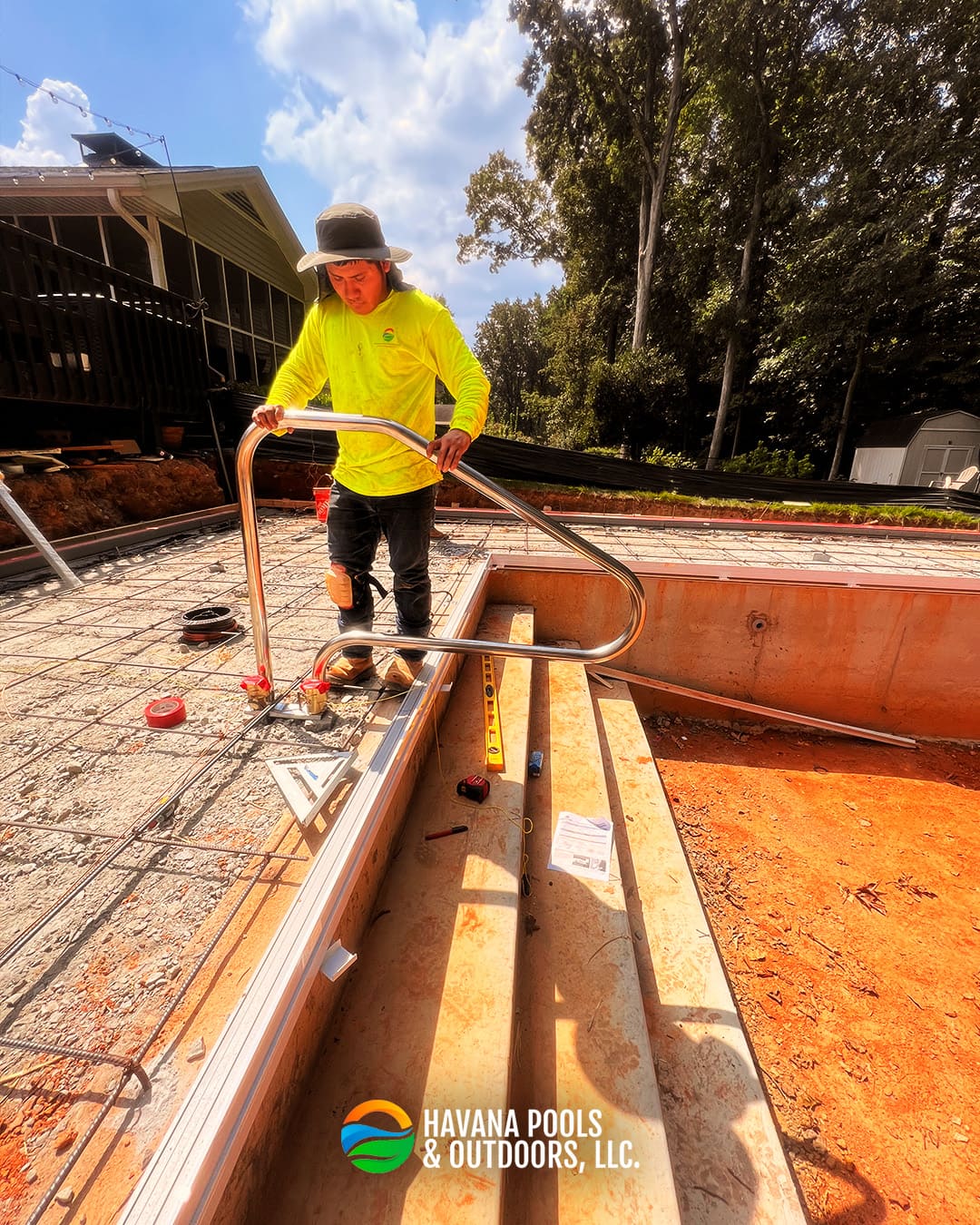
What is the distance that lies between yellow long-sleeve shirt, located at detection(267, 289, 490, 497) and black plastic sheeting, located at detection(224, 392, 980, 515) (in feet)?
19.7

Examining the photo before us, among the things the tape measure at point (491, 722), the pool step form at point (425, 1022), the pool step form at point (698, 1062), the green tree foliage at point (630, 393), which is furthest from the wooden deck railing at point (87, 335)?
the green tree foliage at point (630, 393)

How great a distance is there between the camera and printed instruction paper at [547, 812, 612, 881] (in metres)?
2.21

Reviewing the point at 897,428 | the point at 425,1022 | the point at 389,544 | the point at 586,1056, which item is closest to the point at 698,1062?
the point at 586,1056

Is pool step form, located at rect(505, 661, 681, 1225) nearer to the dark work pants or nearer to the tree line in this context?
the dark work pants

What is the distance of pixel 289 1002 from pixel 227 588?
3108 millimetres

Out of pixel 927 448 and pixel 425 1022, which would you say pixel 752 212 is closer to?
pixel 927 448

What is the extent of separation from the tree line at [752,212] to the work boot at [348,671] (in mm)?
14750

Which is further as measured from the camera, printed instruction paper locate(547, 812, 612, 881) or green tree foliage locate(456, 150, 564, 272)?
green tree foliage locate(456, 150, 564, 272)

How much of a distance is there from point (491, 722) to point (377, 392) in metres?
1.73

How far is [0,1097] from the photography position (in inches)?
37.2

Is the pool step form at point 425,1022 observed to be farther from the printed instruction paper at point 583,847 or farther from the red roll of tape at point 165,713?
the red roll of tape at point 165,713

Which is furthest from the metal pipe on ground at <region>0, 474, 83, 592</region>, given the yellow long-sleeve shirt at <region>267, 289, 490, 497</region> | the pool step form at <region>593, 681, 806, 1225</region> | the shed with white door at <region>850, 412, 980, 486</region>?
the shed with white door at <region>850, 412, 980, 486</region>

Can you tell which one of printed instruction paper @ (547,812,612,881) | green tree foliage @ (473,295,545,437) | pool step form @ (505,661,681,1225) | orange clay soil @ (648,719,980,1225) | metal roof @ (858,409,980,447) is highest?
green tree foliage @ (473,295,545,437)

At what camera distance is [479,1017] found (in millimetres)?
1410
